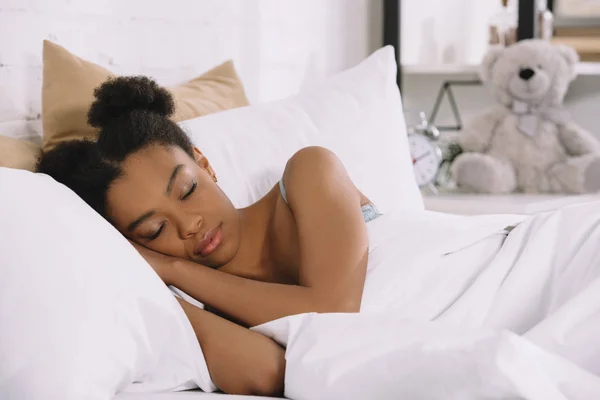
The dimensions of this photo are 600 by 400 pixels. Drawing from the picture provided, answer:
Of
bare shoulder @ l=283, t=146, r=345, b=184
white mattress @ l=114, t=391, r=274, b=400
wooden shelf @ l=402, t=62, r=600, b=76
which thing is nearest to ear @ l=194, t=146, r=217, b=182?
bare shoulder @ l=283, t=146, r=345, b=184

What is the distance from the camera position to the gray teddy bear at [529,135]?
2.56m

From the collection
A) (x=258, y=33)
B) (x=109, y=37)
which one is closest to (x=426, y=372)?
(x=109, y=37)

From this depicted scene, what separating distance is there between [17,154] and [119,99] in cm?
17

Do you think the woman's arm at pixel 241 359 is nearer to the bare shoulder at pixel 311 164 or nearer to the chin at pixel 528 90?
the bare shoulder at pixel 311 164

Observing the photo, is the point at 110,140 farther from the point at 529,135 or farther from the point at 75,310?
the point at 529,135

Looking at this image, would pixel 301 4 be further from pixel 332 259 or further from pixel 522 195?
pixel 332 259

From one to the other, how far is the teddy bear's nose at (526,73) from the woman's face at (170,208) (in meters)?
1.59

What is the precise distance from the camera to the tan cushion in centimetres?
120

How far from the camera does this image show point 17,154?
1.23 meters

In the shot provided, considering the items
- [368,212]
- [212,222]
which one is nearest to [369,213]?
[368,212]

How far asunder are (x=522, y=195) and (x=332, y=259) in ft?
5.09

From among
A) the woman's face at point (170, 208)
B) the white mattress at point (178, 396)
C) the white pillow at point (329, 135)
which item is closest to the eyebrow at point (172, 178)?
the woman's face at point (170, 208)

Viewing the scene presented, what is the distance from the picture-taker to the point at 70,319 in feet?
2.93

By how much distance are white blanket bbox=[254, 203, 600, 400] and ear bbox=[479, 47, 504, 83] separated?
132 centimetres
